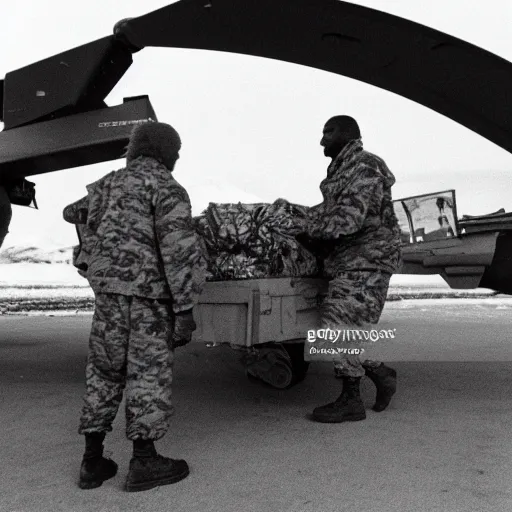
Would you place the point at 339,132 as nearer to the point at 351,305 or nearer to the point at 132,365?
the point at 351,305

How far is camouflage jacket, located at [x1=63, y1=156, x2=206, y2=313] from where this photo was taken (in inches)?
108

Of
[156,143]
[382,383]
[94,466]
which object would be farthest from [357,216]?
[94,466]

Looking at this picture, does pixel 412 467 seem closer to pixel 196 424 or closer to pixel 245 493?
pixel 245 493

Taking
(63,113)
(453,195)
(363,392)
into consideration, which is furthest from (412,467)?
(63,113)

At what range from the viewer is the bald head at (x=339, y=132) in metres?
3.96

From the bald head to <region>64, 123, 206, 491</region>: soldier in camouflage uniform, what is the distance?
1499mm

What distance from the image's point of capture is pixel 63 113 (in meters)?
5.52

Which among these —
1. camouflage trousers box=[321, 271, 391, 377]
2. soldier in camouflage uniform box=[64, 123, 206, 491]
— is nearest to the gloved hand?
soldier in camouflage uniform box=[64, 123, 206, 491]

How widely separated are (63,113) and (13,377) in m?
2.48

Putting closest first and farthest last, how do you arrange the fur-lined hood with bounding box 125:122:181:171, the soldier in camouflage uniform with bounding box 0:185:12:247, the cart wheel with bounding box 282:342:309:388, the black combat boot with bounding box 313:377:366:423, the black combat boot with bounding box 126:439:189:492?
the black combat boot with bounding box 126:439:189:492 < the fur-lined hood with bounding box 125:122:181:171 < the black combat boot with bounding box 313:377:366:423 < the cart wheel with bounding box 282:342:309:388 < the soldier in camouflage uniform with bounding box 0:185:12:247

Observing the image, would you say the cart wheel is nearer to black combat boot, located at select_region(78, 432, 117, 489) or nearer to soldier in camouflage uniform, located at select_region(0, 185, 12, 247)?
black combat boot, located at select_region(78, 432, 117, 489)

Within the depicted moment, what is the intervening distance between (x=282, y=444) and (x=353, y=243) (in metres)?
1.36

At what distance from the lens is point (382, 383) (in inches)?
158

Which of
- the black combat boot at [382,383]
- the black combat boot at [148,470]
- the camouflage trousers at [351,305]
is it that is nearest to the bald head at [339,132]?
the camouflage trousers at [351,305]
